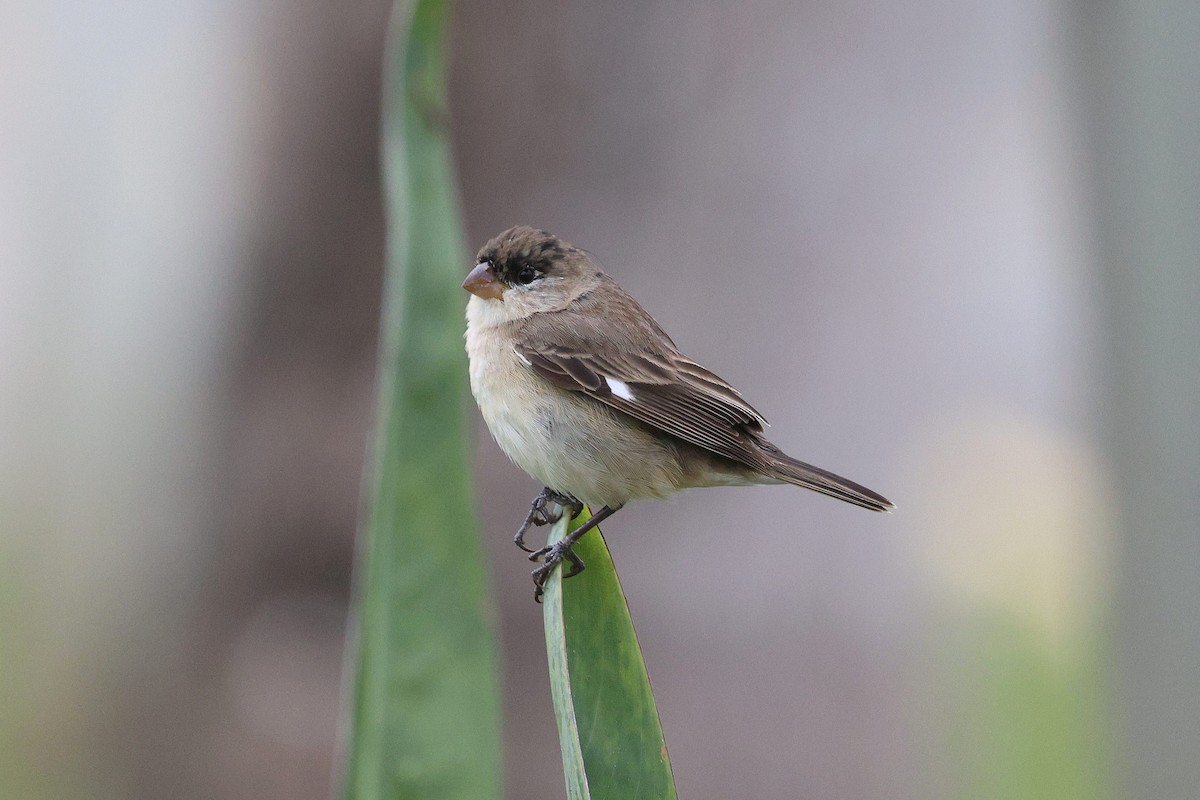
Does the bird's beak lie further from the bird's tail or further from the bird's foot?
the bird's foot

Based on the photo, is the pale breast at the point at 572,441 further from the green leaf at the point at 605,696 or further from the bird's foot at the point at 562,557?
the green leaf at the point at 605,696

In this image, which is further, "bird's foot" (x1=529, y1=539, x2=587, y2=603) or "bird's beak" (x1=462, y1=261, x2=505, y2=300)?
"bird's beak" (x1=462, y1=261, x2=505, y2=300)

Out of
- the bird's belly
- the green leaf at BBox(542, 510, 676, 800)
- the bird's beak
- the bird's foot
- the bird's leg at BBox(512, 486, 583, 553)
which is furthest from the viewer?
the bird's beak

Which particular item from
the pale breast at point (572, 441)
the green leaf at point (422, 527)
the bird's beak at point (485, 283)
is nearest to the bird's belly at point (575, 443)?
the pale breast at point (572, 441)

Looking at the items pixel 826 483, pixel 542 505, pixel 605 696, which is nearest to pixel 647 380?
pixel 542 505

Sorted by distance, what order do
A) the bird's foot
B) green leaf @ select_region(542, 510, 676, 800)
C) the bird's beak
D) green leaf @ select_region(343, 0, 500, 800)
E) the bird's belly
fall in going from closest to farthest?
green leaf @ select_region(343, 0, 500, 800) → green leaf @ select_region(542, 510, 676, 800) → the bird's foot → the bird's belly → the bird's beak

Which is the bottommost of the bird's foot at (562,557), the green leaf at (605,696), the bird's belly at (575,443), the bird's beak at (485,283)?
the green leaf at (605,696)

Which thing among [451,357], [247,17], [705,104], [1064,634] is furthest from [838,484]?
[247,17]

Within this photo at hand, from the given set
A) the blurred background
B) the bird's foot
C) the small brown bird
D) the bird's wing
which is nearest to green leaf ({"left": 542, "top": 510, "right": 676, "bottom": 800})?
the bird's foot

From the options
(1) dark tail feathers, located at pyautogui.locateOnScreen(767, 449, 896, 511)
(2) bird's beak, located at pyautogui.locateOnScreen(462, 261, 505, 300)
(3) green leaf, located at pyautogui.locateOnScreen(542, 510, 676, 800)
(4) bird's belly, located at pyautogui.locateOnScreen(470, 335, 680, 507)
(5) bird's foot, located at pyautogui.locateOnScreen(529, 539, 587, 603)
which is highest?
(2) bird's beak, located at pyautogui.locateOnScreen(462, 261, 505, 300)

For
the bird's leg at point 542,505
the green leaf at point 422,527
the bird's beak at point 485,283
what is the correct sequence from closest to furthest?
the green leaf at point 422,527 < the bird's leg at point 542,505 < the bird's beak at point 485,283
